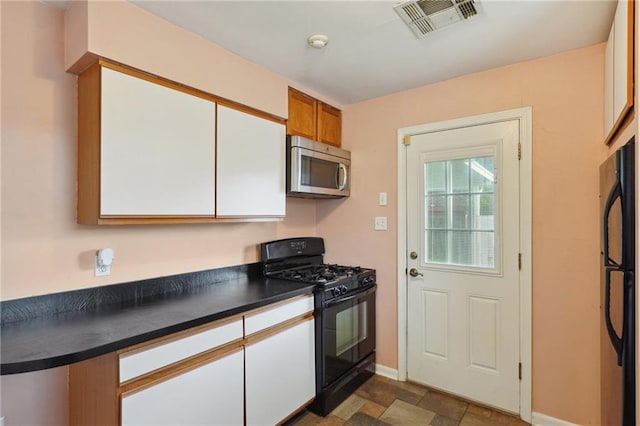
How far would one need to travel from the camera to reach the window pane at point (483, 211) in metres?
2.43

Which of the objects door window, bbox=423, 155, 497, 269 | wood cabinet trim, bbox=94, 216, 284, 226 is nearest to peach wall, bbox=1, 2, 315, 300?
wood cabinet trim, bbox=94, 216, 284, 226

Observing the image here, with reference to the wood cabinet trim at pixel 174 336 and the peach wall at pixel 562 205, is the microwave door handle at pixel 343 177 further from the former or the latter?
the wood cabinet trim at pixel 174 336

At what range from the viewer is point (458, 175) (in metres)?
2.56

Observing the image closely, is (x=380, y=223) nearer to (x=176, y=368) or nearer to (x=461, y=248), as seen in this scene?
(x=461, y=248)

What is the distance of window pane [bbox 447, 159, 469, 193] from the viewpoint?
253 cm

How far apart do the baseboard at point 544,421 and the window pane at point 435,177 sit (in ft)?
5.29

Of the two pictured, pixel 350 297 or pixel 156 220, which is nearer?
pixel 156 220

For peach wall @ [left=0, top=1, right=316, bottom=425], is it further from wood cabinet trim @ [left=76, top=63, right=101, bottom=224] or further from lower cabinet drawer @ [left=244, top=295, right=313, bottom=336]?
lower cabinet drawer @ [left=244, top=295, right=313, bottom=336]

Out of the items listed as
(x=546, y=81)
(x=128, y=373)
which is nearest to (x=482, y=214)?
(x=546, y=81)

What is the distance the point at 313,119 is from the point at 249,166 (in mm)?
866

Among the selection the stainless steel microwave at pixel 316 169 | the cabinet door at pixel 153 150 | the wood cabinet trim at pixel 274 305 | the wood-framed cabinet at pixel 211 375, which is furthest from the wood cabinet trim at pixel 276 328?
the stainless steel microwave at pixel 316 169

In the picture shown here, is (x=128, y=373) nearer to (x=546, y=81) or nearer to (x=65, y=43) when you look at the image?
(x=65, y=43)

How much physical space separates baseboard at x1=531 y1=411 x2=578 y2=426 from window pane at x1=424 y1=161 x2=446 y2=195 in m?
1.61

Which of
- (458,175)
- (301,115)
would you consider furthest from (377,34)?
(458,175)
